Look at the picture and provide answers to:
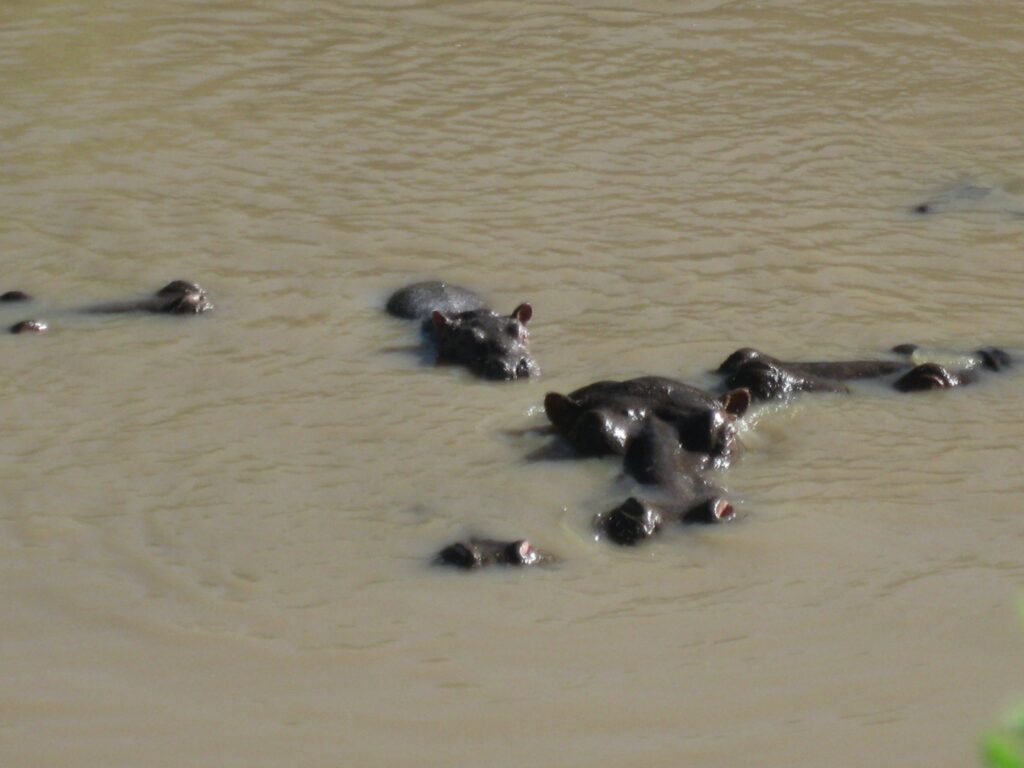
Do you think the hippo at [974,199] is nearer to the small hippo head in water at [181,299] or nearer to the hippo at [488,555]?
the small hippo head in water at [181,299]

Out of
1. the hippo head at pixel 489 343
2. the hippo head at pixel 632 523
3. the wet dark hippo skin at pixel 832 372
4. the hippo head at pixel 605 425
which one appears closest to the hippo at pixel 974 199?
the wet dark hippo skin at pixel 832 372

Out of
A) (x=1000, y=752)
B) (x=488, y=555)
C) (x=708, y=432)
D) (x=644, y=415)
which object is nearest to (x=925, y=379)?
(x=708, y=432)

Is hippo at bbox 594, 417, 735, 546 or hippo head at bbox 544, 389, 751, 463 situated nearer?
hippo at bbox 594, 417, 735, 546

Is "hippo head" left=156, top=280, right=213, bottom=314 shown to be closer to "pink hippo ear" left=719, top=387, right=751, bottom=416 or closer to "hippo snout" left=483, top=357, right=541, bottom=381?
"hippo snout" left=483, top=357, right=541, bottom=381

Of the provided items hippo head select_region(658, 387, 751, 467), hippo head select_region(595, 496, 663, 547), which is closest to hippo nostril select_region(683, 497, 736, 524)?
hippo head select_region(595, 496, 663, 547)

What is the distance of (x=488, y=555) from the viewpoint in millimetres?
6469

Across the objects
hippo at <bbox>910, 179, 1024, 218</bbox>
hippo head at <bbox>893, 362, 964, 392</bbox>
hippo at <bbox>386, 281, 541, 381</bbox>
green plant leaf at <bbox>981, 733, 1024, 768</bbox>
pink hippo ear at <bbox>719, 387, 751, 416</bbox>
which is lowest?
hippo at <bbox>910, 179, 1024, 218</bbox>

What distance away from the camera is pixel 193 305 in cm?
910

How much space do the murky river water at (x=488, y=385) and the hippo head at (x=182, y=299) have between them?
89mm

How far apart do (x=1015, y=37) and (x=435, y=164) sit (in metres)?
5.66

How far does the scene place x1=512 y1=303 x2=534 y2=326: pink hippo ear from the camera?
8.76 meters

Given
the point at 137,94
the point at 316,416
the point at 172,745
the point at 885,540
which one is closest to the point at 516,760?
the point at 172,745

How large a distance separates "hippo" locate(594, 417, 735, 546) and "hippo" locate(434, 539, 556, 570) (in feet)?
1.13

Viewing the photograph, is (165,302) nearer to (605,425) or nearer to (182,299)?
(182,299)
